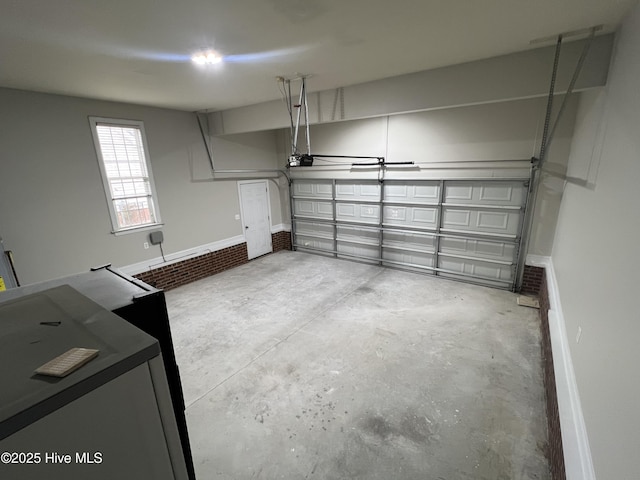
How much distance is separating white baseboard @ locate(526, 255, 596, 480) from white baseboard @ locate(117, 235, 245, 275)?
5763 millimetres

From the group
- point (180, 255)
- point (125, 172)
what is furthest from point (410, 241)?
point (125, 172)

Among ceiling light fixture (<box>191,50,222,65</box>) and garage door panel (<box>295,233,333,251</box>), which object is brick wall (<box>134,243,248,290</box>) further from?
ceiling light fixture (<box>191,50,222,65</box>)

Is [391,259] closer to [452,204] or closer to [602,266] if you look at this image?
[452,204]

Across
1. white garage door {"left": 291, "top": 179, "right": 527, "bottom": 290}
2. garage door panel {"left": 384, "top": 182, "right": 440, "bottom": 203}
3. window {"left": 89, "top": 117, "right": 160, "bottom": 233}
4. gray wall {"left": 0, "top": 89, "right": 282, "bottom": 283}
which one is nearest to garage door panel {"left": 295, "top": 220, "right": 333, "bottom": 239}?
white garage door {"left": 291, "top": 179, "right": 527, "bottom": 290}

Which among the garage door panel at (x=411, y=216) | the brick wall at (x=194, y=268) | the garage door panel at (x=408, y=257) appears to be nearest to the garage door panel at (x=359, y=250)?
the garage door panel at (x=408, y=257)

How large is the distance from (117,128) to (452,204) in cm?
598

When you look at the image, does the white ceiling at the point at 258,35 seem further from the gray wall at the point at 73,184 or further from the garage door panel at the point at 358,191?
the garage door panel at the point at 358,191

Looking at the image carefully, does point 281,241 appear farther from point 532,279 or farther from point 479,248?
point 532,279

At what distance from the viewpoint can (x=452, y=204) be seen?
5.47 m

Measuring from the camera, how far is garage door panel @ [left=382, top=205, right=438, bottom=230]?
579 centimetres

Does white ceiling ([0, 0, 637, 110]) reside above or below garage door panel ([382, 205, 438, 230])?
above

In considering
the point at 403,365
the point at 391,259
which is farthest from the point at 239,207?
the point at 403,365

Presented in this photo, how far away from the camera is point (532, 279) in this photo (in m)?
4.94

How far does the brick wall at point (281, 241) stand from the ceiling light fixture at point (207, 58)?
5096mm
